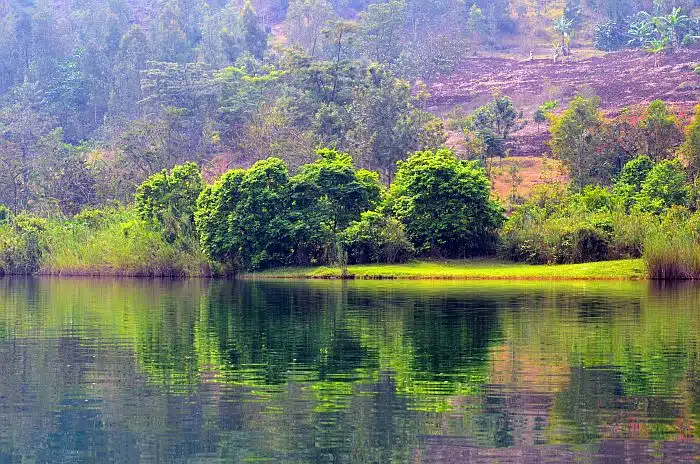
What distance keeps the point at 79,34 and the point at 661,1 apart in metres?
75.0

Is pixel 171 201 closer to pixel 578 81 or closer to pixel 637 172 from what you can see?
pixel 637 172

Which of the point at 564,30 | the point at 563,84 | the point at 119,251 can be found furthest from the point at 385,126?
the point at 564,30

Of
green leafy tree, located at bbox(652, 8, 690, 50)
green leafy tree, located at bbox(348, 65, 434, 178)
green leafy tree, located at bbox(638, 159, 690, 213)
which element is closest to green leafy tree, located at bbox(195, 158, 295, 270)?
green leafy tree, located at bbox(348, 65, 434, 178)

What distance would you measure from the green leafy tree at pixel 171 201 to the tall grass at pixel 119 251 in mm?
772

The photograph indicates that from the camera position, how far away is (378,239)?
59188 mm

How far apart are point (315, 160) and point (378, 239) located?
17.9 metres

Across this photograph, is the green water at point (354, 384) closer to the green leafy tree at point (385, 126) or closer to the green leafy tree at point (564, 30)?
the green leafy tree at point (385, 126)

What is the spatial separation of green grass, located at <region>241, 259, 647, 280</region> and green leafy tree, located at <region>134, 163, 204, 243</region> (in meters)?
5.54

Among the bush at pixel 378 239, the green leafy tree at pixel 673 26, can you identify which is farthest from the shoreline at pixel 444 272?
the green leafy tree at pixel 673 26

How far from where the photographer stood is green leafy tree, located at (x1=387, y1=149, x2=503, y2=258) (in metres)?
59.8

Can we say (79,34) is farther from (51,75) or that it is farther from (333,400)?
(333,400)

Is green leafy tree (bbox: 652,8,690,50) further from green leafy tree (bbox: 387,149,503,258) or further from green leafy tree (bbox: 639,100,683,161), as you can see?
green leafy tree (bbox: 387,149,503,258)

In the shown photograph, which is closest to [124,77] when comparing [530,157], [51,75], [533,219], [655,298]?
[51,75]

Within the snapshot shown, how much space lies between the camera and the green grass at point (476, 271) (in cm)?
5281
